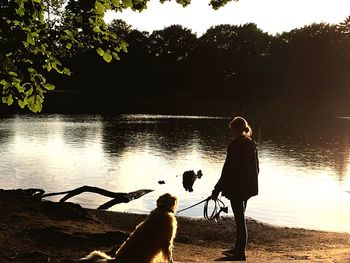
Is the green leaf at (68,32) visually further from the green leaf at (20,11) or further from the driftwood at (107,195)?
the driftwood at (107,195)

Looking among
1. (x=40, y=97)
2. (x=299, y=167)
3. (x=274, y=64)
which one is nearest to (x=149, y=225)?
(x=40, y=97)

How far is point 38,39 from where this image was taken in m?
7.58

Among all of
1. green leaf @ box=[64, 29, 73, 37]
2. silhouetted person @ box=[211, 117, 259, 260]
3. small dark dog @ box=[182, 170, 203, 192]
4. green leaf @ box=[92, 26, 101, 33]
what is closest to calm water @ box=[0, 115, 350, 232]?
small dark dog @ box=[182, 170, 203, 192]

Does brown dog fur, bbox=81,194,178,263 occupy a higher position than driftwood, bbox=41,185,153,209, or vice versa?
brown dog fur, bbox=81,194,178,263

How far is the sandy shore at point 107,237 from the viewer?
8.90m

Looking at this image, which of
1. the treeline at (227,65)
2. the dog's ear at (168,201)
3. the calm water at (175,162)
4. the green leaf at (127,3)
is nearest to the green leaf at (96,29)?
the green leaf at (127,3)

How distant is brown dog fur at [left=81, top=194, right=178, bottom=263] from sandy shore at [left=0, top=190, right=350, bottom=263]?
2182 mm

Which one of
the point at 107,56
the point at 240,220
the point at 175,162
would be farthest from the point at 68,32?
the point at 175,162

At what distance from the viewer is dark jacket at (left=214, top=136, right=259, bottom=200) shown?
847 cm

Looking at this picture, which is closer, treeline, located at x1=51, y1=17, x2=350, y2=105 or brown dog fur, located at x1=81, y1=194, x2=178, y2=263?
brown dog fur, located at x1=81, y1=194, x2=178, y2=263

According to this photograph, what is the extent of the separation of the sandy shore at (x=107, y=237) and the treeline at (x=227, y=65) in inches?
3878

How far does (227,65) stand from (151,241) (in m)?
113

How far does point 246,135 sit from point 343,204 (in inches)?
576

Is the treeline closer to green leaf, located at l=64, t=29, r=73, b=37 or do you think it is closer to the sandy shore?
the sandy shore
